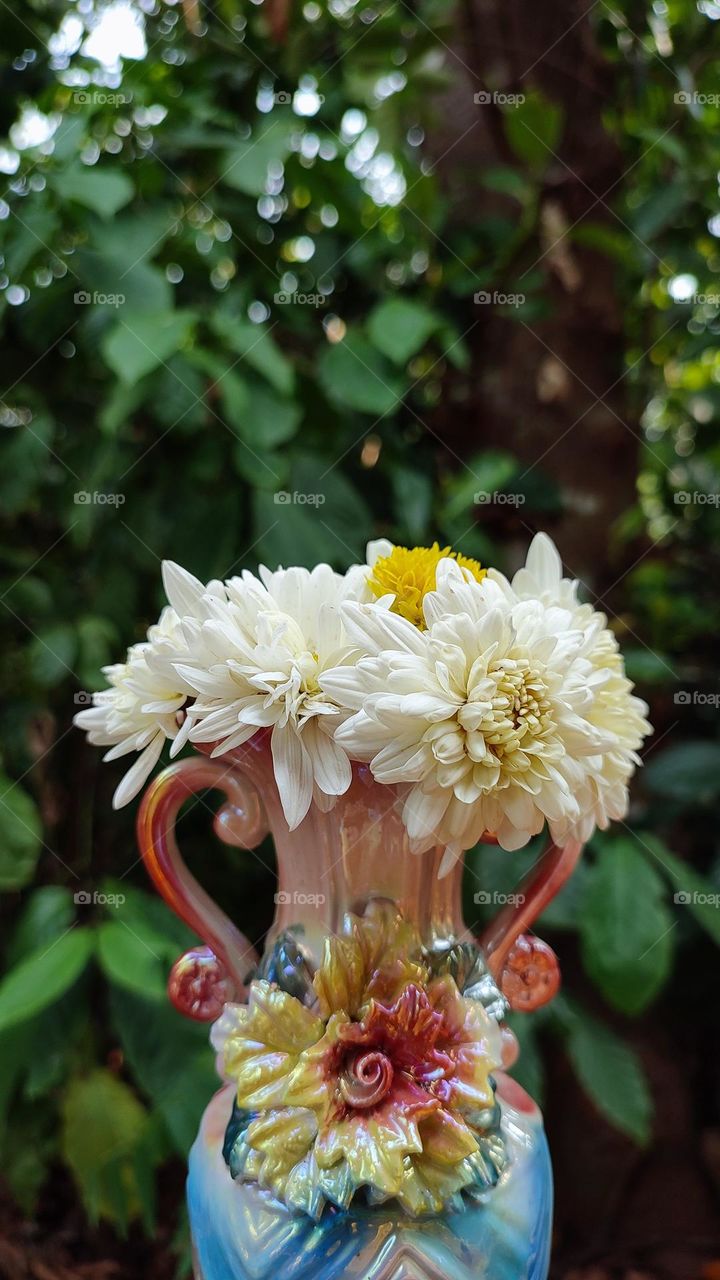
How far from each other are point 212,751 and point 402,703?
4.4 inches

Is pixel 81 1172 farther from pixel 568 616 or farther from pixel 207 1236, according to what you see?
pixel 568 616

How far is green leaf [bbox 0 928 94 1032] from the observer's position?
2.12 feet

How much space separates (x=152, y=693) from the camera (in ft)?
1.39

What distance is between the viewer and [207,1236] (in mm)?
405

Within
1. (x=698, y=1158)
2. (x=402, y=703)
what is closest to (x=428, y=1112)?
(x=402, y=703)

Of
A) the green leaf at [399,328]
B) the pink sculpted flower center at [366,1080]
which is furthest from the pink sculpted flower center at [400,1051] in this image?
the green leaf at [399,328]

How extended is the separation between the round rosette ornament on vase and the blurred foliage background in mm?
302

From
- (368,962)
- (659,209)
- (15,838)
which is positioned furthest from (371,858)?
(659,209)

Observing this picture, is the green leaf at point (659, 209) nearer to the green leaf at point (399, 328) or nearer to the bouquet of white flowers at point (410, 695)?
the green leaf at point (399, 328)

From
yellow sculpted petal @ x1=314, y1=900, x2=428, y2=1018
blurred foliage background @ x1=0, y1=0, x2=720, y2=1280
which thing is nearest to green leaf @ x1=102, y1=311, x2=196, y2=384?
blurred foliage background @ x1=0, y1=0, x2=720, y2=1280

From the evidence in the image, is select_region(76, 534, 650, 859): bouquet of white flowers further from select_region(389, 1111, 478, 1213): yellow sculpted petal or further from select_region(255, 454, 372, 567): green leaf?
select_region(255, 454, 372, 567): green leaf

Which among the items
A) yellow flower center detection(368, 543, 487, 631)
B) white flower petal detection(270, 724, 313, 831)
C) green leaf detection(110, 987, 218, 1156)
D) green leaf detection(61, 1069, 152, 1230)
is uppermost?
yellow flower center detection(368, 543, 487, 631)

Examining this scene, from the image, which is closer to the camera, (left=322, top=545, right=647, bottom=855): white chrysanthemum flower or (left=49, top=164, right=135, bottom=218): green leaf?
(left=322, top=545, right=647, bottom=855): white chrysanthemum flower

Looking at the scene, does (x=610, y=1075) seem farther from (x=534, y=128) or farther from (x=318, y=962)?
(x=534, y=128)
